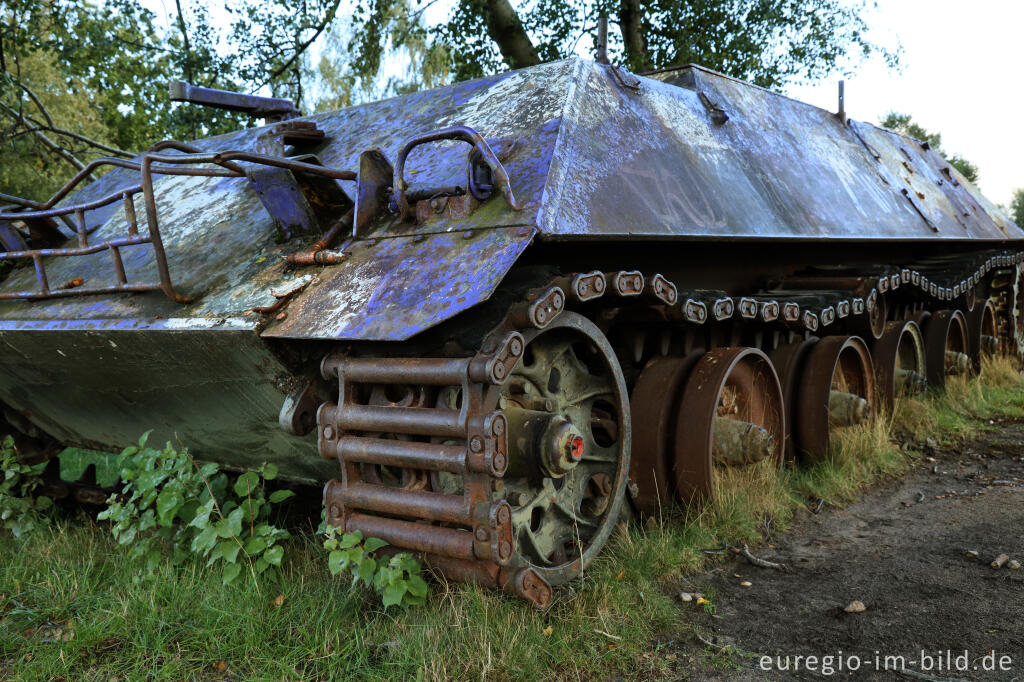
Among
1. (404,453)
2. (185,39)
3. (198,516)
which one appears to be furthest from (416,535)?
(185,39)

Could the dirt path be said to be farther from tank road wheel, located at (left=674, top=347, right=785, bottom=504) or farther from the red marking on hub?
the red marking on hub

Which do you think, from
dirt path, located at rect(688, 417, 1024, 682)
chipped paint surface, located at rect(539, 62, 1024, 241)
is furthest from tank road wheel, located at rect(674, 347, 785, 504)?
chipped paint surface, located at rect(539, 62, 1024, 241)

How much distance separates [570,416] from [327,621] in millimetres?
1148

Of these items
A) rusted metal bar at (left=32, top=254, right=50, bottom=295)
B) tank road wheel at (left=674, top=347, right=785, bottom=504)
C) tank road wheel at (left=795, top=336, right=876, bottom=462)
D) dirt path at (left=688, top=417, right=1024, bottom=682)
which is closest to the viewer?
dirt path at (left=688, top=417, right=1024, bottom=682)

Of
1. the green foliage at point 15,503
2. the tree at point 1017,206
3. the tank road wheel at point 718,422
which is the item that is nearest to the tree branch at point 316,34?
the green foliage at point 15,503

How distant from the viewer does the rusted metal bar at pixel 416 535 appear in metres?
2.76

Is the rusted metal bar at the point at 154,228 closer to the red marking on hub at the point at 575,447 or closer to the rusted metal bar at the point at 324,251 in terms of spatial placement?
the rusted metal bar at the point at 324,251

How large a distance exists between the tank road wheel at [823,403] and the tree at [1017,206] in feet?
85.8

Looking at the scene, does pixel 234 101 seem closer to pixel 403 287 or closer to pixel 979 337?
pixel 403 287

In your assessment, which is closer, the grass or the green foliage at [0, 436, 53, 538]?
the grass

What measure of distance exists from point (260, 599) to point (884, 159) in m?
5.78

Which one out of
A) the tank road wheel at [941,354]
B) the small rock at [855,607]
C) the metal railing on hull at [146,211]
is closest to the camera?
the metal railing on hull at [146,211]

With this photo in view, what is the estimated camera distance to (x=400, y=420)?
2791 mm

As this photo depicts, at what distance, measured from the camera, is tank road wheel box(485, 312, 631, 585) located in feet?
9.80
